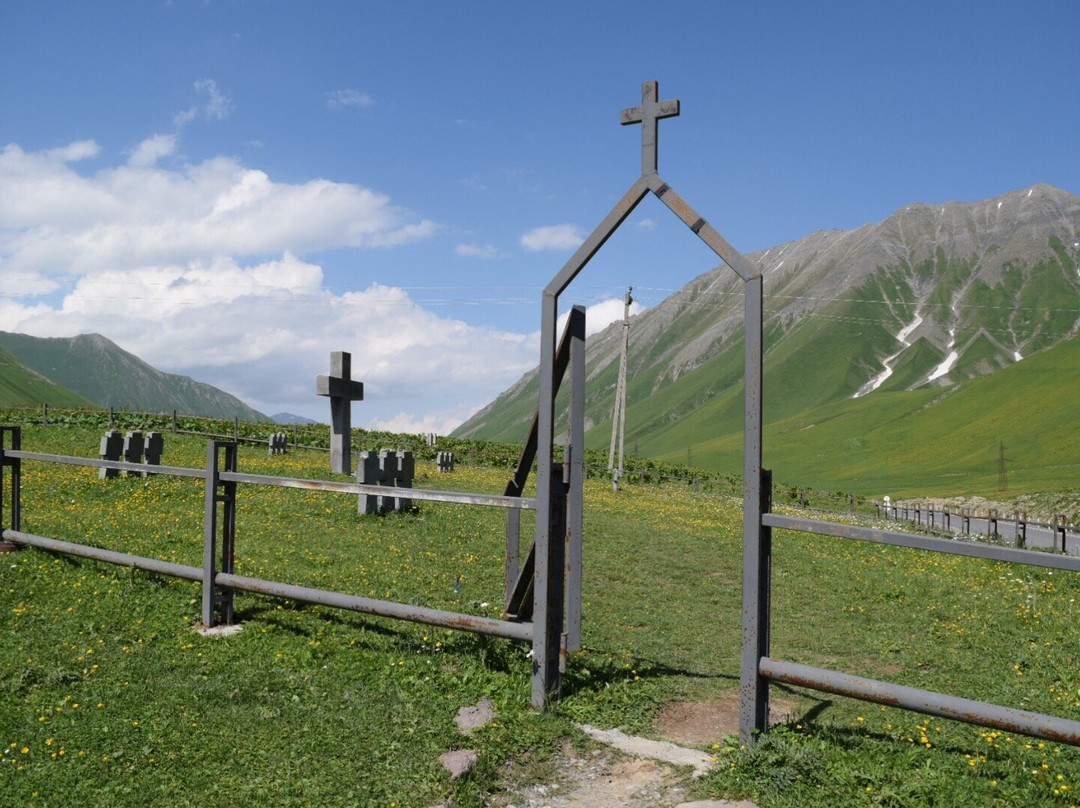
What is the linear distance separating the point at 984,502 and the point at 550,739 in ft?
235

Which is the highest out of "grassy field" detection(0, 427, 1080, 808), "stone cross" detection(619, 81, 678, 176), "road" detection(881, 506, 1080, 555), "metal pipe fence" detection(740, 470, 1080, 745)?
"stone cross" detection(619, 81, 678, 176)

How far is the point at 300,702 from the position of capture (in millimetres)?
5754

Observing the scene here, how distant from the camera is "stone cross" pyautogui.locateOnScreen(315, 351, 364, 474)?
2470 centimetres

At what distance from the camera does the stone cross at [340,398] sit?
24.7m

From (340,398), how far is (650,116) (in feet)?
66.6

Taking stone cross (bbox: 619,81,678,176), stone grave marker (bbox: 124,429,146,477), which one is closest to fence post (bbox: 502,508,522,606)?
stone cross (bbox: 619,81,678,176)

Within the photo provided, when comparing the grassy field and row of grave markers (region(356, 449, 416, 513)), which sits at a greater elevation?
row of grave markers (region(356, 449, 416, 513))

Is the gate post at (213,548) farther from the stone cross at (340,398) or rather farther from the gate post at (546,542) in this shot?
the stone cross at (340,398)

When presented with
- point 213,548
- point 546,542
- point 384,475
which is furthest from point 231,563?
point 384,475

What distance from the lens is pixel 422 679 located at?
6168 mm

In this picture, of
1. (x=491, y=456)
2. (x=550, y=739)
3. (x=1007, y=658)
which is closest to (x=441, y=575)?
(x=550, y=739)

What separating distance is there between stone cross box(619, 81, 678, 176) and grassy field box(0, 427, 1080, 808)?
399 centimetres

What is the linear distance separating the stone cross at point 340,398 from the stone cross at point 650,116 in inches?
786

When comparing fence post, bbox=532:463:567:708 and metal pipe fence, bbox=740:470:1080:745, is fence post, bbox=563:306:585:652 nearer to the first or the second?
fence post, bbox=532:463:567:708
